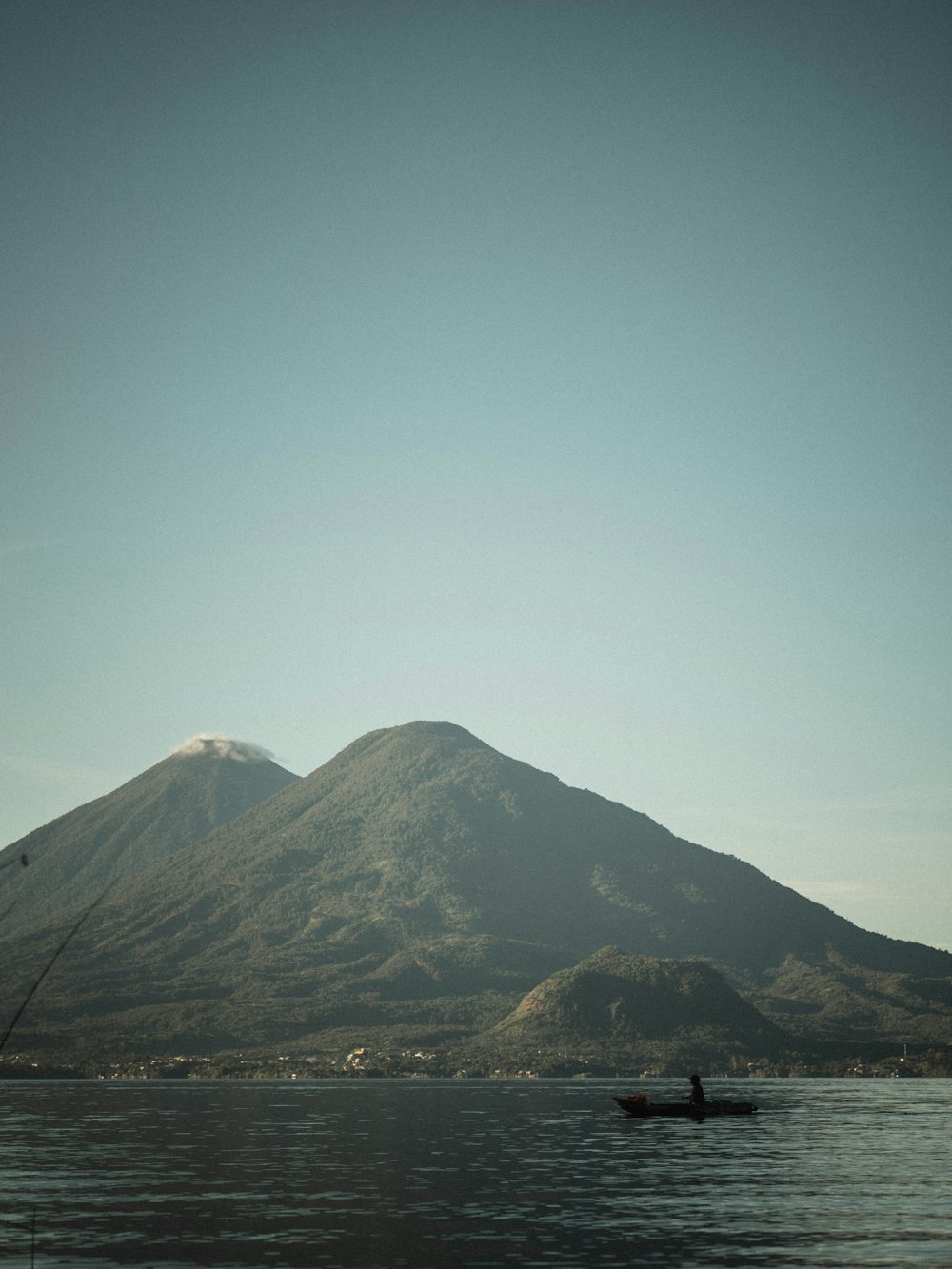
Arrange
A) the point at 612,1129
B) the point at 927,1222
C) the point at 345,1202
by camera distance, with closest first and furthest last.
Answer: the point at 927,1222 < the point at 345,1202 < the point at 612,1129

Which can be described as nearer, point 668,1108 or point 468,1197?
point 468,1197

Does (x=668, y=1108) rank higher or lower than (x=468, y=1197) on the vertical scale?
lower

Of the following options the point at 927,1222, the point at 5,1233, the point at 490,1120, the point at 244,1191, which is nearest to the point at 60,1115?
the point at 490,1120

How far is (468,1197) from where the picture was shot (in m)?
80.3

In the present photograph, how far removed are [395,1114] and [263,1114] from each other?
1703cm

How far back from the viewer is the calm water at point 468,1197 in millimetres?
60031

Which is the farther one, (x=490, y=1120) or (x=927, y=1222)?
(x=490, y=1120)

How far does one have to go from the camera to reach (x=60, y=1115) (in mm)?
177250

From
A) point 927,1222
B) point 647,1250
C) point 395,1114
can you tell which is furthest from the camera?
point 395,1114

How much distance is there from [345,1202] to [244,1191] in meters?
8.39

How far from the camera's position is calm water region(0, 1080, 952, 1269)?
60031 millimetres

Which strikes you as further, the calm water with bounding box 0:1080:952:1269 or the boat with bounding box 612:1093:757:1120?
the boat with bounding box 612:1093:757:1120

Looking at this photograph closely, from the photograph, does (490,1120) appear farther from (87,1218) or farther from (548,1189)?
(87,1218)

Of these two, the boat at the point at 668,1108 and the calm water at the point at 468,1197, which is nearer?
the calm water at the point at 468,1197
